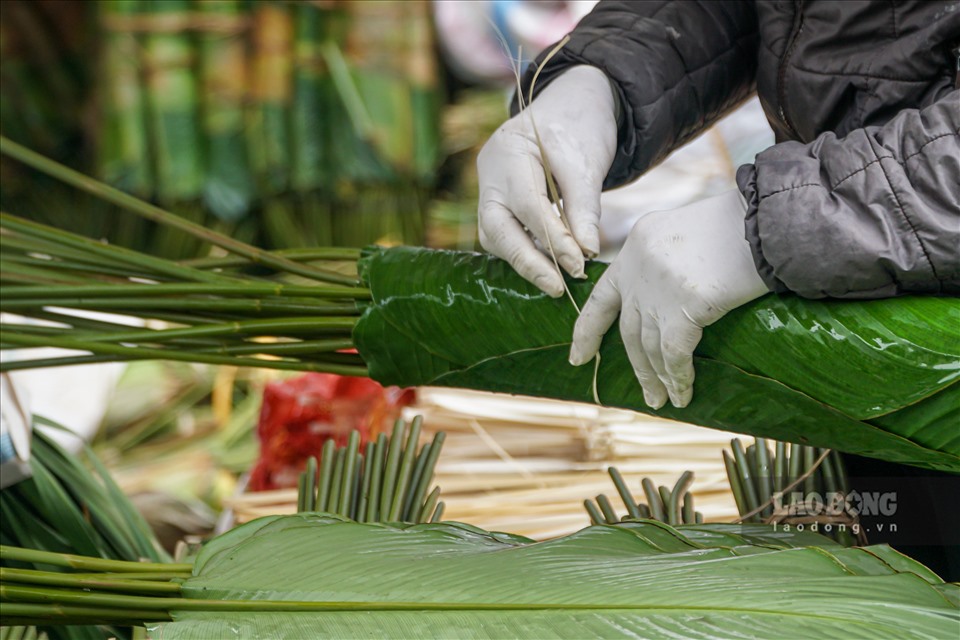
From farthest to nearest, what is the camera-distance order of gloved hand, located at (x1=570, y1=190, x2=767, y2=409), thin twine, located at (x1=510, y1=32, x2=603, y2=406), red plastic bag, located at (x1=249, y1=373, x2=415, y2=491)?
red plastic bag, located at (x1=249, y1=373, x2=415, y2=491), thin twine, located at (x1=510, y1=32, x2=603, y2=406), gloved hand, located at (x1=570, y1=190, x2=767, y2=409)

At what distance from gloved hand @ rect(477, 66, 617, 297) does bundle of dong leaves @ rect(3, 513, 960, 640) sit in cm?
22

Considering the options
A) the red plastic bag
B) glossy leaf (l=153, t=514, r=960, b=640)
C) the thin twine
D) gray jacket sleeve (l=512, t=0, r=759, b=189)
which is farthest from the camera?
the red plastic bag

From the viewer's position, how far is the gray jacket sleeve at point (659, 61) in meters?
0.89

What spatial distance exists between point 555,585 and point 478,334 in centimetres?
28

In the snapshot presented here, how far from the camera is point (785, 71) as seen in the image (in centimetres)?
81

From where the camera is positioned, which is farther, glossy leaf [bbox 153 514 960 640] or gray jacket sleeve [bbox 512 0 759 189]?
gray jacket sleeve [bbox 512 0 759 189]

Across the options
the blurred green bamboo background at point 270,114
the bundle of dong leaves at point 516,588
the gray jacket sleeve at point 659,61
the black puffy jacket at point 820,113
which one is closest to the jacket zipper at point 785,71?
the black puffy jacket at point 820,113

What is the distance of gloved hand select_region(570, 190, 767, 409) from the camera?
25.5 inches

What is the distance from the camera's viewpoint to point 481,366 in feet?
2.76

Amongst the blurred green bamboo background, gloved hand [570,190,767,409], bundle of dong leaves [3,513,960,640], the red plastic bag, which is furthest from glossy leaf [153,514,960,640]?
the blurred green bamboo background

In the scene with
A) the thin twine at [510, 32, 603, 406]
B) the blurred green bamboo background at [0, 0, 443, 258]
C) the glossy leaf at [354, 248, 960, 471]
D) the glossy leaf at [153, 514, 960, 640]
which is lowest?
the glossy leaf at [153, 514, 960, 640]

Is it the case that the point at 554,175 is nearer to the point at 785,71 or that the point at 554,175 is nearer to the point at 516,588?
the point at 785,71

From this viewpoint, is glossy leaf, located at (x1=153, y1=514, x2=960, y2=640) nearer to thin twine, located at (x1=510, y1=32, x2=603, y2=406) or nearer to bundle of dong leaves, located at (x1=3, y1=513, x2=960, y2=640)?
bundle of dong leaves, located at (x1=3, y1=513, x2=960, y2=640)

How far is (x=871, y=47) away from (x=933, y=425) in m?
0.30
